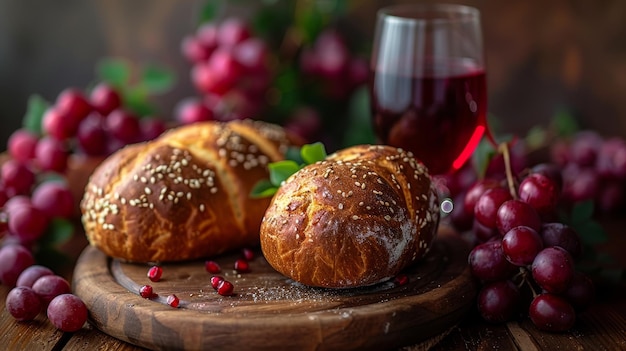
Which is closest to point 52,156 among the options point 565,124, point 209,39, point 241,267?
point 209,39

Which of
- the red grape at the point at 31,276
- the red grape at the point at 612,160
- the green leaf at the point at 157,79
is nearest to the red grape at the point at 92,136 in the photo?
the green leaf at the point at 157,79

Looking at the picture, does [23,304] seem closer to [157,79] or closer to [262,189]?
[262,189]

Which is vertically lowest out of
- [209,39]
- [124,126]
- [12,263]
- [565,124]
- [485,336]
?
[565,124]

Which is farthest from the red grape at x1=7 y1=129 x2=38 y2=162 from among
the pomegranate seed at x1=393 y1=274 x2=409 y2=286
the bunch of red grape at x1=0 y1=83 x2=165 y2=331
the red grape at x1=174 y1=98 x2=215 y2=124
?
the pomegranate seed at x1=393 y1=274 x2=409 y2=286

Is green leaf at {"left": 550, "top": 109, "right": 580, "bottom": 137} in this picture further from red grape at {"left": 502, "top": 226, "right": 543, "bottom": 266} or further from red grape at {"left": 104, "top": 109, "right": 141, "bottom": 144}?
red grape at {"left": 104, "top": 109, "right": 141, "bottom": 144}

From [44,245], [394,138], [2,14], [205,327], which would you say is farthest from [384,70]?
[2,14]
